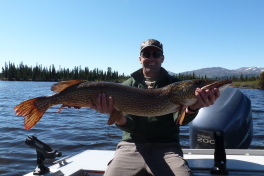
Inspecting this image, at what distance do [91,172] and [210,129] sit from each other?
242cm

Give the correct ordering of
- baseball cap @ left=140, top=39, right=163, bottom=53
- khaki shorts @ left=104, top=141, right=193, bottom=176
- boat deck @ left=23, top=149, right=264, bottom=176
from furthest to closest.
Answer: baseball cap @ left=140, top=39, right=163, bottom=53 → boat deck @ left=23, top=149, right=264, bottom=176 → khaki shorts @ left=104, top=141, right=193, bottom=176

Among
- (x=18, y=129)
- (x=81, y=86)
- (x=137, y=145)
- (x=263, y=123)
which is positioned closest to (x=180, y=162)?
(x=137, y=145)

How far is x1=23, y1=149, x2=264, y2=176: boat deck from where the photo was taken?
337 centimetres

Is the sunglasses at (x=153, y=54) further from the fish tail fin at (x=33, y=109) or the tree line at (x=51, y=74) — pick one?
the tree line at (x=51, y=74)

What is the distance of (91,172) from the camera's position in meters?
3.59

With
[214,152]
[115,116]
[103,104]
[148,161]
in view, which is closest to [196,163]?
[214,152]

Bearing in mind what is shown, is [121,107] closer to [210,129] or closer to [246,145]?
[210,129]

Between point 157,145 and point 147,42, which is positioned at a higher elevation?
point 147,42

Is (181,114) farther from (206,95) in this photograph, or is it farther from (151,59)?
(151,59)

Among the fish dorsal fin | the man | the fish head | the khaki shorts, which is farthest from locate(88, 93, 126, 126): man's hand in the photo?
the fish head

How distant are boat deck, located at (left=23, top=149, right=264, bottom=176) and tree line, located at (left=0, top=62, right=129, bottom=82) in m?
91.9

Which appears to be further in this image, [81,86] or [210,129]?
[210,129]

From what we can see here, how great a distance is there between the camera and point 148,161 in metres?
3.36

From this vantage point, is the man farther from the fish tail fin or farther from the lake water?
the lake water
